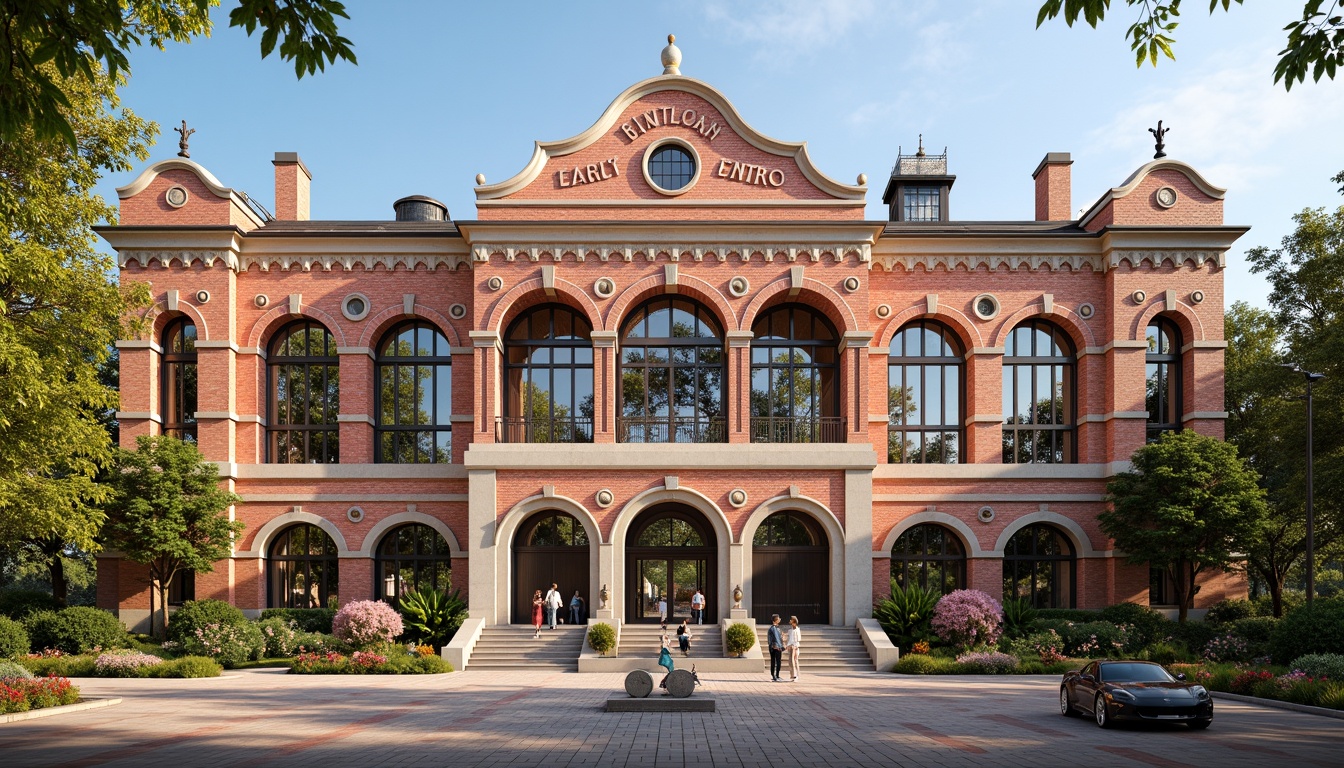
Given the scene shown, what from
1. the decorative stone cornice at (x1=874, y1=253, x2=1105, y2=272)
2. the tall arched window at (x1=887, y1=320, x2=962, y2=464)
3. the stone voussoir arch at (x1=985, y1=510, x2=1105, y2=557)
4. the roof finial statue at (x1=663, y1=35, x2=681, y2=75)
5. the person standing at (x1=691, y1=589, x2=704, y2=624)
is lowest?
the person standing at (x1=691, y1=589, x2=704, y2=624)

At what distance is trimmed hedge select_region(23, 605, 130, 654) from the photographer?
2658 centimetres

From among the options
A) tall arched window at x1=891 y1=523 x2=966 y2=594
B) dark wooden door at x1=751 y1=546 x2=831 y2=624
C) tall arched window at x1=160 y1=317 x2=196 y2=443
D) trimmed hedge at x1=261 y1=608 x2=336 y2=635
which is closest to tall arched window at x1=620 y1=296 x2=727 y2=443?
dark wooden door at x1=751 y1=546 x2=831 y2=624

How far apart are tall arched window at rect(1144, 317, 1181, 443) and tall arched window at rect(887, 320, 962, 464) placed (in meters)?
5.84

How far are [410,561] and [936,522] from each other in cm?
1605

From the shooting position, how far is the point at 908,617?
1099 inches

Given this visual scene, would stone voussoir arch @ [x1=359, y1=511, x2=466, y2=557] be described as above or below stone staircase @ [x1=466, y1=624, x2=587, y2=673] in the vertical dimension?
above

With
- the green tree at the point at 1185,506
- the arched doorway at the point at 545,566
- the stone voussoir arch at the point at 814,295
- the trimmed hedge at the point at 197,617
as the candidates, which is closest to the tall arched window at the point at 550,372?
the arched doorway at the point at 545,566

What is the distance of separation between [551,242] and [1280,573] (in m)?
29.9

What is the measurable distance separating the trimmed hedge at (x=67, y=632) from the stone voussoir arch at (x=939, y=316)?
23.0 metres

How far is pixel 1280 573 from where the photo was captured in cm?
3872

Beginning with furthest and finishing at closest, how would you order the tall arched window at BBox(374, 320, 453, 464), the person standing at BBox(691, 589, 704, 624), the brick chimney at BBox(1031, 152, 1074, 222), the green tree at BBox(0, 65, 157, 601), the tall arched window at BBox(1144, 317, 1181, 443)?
the brick chimney at BBox(1031, 152, 1074, 222), the tall arched window at BBox(374, 320, 453, 464), the tall arched window at BBox(1144, 317, 1181, 443), the person standing at BBox(691, 589, 704, 624), the green tree at BBox(0, 65, 157, 601)

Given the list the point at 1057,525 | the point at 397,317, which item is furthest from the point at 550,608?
the point at 1057,525

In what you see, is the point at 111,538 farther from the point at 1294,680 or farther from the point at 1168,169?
the point at 1168,169

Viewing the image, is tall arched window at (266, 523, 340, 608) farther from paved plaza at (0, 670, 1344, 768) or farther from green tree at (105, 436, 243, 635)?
paved plaza at (0, 670, 1344, 768)
